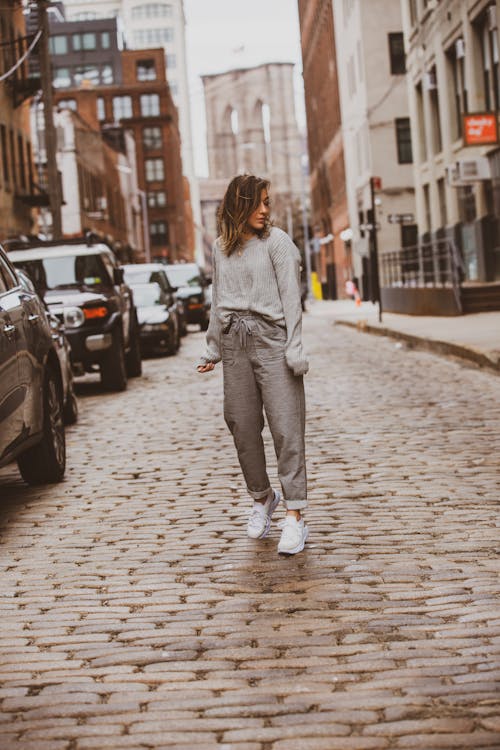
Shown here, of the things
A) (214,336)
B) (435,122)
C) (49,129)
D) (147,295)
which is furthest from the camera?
(435,122)

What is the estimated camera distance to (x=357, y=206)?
6312 centimetres

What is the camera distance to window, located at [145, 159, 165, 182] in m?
114

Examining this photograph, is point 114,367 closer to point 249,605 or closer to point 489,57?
point 249,605

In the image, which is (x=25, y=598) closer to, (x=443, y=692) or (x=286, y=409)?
(x=286, y=409)

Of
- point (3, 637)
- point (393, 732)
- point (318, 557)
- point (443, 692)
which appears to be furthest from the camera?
point (318, 557)

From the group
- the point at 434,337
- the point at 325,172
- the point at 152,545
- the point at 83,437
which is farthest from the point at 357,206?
the point at 152,545

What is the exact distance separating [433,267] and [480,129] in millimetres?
4339

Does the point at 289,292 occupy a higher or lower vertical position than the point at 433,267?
lower

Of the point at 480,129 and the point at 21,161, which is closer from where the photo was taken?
the point at 480,129

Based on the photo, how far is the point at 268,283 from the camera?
20.6ft

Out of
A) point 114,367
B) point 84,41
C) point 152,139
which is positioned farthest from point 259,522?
point 84,41

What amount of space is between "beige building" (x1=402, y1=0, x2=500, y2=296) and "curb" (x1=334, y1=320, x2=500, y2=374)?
3202mm

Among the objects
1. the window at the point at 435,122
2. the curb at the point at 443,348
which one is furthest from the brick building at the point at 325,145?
the curb at the point at 443,348

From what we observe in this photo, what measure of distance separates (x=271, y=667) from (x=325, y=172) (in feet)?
250
